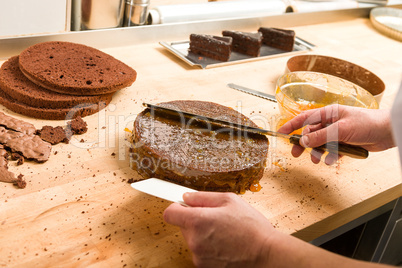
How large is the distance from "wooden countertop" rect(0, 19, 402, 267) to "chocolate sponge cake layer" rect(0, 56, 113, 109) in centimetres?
8

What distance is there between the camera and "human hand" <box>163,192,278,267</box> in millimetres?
1108

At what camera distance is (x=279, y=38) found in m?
2.85

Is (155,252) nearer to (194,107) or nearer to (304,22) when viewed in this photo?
(194,107)

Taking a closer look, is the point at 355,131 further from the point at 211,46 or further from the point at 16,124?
the point at 16,124

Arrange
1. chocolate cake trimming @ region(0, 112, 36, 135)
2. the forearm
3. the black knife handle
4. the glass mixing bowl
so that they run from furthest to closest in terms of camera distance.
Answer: the glass mixing bowl
chocolate cake trimming @ region(0, 112, 36, 135)
the black knife handle
the forearm

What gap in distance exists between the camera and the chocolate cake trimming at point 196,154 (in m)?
1.47

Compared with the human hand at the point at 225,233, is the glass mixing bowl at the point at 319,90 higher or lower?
higher

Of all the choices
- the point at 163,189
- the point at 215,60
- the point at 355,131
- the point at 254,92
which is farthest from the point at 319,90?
the point at 163,189

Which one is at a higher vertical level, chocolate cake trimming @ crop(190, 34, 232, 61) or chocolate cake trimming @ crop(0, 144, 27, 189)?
chocolate cake trimming @ crop(190, 34, 232, 61)

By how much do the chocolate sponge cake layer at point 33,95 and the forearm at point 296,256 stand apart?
117cm

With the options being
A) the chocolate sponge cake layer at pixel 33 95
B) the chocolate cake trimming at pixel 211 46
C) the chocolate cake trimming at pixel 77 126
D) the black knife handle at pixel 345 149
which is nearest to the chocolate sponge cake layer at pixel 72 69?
the chocolate sponge cake layer at pixel 33 95

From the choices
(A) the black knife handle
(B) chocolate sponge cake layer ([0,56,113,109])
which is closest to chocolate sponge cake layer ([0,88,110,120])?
(B) chocolate sponge cake layer ([0,56,113,109])

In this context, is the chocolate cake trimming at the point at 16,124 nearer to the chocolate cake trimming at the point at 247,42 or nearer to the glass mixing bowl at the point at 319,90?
the glass mixing bowl at the point at 319,90

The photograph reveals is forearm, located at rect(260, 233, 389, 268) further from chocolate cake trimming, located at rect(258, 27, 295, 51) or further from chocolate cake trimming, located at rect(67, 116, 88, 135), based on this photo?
chocolate cake trimming, located at rect(258, 27, 295, 51)
